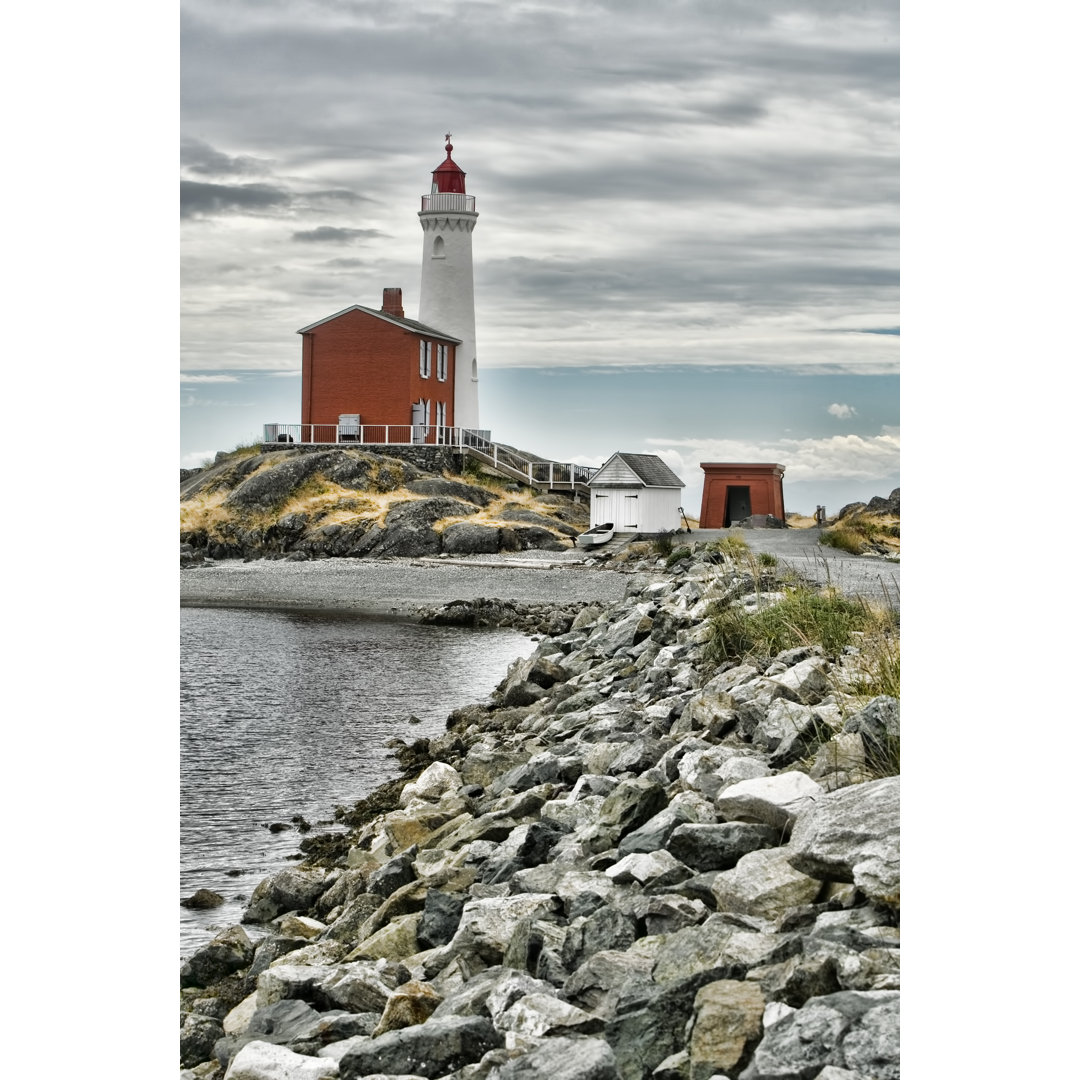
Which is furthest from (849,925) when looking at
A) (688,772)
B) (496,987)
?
(688,772)

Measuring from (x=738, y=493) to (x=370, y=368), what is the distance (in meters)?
12.1

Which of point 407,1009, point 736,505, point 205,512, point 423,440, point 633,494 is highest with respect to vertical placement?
point 423,440

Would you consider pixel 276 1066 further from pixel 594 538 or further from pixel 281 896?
pixel 594 538

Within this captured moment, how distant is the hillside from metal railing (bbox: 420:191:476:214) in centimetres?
736

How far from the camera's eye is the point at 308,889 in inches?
248

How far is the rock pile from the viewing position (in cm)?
284

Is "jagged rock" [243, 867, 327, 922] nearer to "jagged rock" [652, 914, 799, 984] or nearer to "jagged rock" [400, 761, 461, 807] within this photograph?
"jagged rock" [400, 761, 461, 807]

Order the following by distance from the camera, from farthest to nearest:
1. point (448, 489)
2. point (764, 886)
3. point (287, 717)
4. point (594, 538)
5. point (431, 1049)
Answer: point (448, 489) → point (594, 538) → point (287, 717) → point (764, 886) → point (431, 1049)

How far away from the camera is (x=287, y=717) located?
1219 centimetres

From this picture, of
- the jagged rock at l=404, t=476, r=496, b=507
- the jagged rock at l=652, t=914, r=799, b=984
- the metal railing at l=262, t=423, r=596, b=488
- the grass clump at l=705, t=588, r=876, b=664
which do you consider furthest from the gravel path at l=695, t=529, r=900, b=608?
the metal railing at l=262, t=423, r=596, b=488

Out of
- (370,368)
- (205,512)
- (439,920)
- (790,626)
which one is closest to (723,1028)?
(439,920)

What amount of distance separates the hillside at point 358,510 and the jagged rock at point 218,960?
84.7ft
